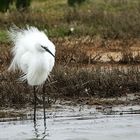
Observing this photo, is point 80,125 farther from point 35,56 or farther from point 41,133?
point 35,56

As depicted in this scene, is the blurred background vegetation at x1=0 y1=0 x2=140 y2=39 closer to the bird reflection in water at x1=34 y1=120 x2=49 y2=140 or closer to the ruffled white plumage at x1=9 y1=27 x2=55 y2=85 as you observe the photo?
the ruffled white plumage at x1=9 y1=27 x2=55 y2=85

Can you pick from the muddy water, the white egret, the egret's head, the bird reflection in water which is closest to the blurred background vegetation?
the muddy water

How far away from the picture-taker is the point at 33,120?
425 inches

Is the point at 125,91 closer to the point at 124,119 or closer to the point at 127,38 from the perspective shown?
the point at 124,119

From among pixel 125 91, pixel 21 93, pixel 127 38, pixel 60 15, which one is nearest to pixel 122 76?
pixel 125 91

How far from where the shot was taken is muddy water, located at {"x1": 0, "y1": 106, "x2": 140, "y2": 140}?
9.70m

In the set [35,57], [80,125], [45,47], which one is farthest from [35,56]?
[80,125]

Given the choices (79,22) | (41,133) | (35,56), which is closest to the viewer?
(41,133)

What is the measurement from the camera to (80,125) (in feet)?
33.9

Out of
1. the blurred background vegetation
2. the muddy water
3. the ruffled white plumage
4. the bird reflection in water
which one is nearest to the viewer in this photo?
the muddy water

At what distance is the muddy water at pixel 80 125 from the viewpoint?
9.70m

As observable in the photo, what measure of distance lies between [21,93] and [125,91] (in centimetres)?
215

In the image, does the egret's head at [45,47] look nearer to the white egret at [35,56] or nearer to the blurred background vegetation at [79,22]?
the white egret at [35,56]

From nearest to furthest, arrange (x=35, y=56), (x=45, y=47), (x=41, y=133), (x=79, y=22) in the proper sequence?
(x=41, y=133) < (x=45, y=47) < (x=35, y=56) < (x=79, y=22)
